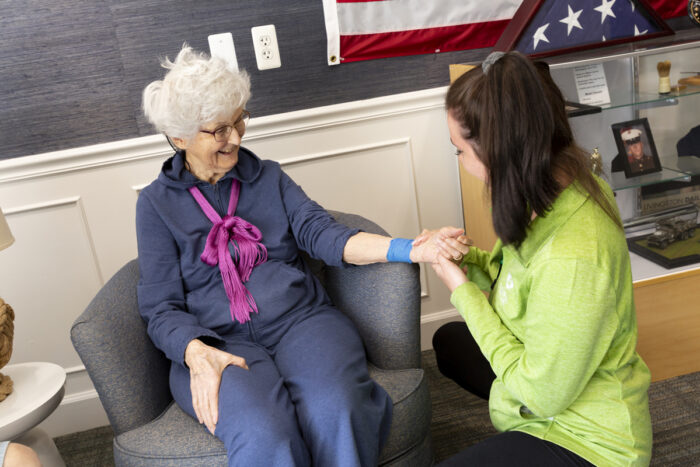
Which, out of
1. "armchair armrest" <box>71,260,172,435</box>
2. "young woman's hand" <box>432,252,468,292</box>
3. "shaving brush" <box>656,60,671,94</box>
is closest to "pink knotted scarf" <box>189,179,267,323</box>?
"armchair armrest" <box>71,260,172,435</box>

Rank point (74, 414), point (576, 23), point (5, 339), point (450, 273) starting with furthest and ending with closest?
point (74, 414), point (576, 23), point (5, 339), point (450, 273)

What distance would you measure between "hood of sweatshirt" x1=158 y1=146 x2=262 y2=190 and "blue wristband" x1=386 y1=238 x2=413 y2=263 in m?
0.48

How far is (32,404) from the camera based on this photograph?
173cm

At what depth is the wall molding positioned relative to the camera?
2279 mm

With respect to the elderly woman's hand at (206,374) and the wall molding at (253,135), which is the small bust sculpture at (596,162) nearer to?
the wall molding at (253,135)

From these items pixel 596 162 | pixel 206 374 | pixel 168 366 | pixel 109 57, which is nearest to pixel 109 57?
pixel 109 57

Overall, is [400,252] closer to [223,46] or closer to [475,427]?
[475,427]

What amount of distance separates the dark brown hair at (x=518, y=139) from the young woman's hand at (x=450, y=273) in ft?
0.91

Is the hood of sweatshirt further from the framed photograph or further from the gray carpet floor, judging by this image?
the framed photograph

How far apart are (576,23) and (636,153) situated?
50 cm

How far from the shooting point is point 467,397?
2.38 metres

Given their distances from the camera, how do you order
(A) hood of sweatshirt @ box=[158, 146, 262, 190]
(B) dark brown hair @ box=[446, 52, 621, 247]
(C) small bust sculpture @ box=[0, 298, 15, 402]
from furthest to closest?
(A) hood of sweatshirt @ box=[158, 146, 262, 190], (C) small bust sculpture @ box=[0, 298, 15, 402], (B) dark brown hair @ box=[446, 52, 621, 247]

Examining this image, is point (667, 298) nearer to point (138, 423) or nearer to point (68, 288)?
point (138, 423)

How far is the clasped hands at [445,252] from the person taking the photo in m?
1.52
